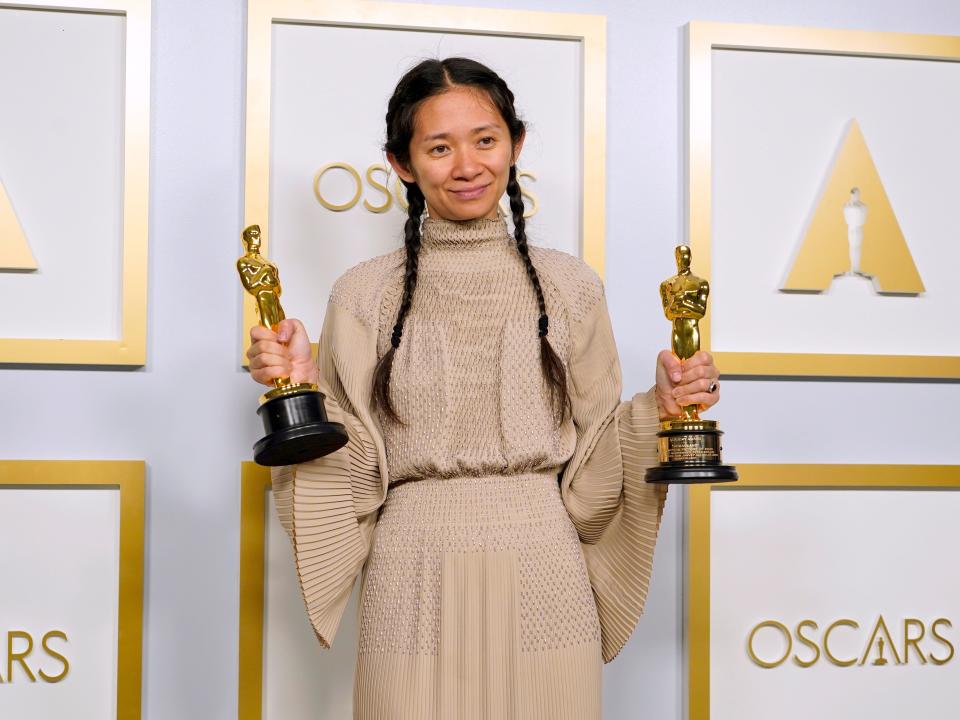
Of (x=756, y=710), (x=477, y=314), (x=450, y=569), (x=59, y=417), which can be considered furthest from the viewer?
(x=756, y=710)

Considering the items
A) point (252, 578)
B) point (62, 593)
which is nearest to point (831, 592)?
point (252, 578)

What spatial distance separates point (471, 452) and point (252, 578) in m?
0.70

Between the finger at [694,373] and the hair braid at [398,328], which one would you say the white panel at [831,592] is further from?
the hair braid at [398,328]

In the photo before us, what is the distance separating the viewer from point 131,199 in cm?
196

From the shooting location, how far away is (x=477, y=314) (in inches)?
59.9

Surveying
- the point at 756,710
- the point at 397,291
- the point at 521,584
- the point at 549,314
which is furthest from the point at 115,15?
the point at 756,710

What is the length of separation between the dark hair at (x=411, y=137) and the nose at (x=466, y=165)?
9 cm

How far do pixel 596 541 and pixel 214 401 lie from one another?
779mm

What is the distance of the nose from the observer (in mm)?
1496

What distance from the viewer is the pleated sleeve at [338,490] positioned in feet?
4.74

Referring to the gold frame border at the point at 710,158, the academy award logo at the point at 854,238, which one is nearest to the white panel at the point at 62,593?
the gold frame border at the point at 710,158

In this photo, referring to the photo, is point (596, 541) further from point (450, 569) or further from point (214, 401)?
point (214, 401)

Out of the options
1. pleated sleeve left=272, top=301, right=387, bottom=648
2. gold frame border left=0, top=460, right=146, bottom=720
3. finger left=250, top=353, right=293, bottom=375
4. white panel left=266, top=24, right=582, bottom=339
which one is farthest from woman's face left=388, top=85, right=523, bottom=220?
gold frame border left=0, top=460, right=146, bottom=720

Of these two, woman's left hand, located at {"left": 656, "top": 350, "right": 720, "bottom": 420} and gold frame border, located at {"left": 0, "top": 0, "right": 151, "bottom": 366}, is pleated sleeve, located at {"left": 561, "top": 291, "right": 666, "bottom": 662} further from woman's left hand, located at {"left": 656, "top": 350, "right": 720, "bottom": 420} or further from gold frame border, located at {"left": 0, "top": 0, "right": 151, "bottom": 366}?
gold frame border, located at {"left": 0, "top": 0, "right": 151, "bottom": 366}
